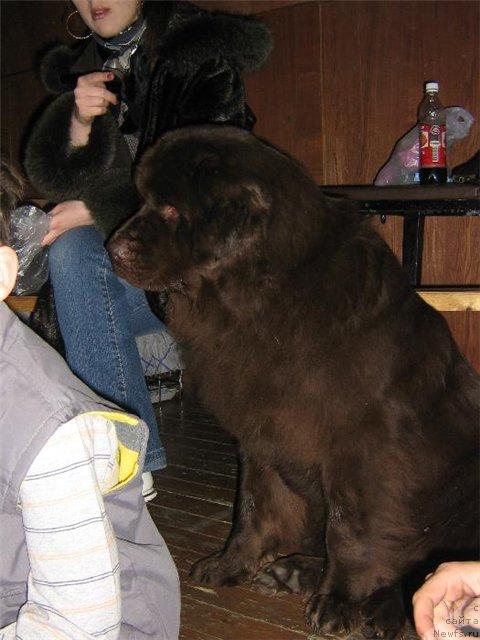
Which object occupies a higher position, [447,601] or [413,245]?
[413,245]

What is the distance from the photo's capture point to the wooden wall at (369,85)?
313cm

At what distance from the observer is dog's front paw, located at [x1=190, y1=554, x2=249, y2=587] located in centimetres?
156

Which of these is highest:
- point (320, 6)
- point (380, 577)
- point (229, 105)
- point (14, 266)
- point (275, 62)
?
point (320, 6)

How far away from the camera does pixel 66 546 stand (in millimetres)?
760

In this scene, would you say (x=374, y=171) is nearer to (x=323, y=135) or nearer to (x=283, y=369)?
(x=323, y=135)

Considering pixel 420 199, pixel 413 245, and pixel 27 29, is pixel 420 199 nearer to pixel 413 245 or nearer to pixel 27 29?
pixel 413 245

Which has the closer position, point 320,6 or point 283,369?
point 283,369

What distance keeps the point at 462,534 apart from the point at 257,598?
1.56 ft

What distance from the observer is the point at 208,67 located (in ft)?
6.57

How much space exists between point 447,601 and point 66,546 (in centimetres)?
43

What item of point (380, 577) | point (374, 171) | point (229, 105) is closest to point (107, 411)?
point (380, 577)

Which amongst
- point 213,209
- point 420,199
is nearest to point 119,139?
point 213,209

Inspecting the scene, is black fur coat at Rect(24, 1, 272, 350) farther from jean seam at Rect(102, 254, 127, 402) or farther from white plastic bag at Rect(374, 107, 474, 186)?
white plastic bag at Rect(374, 107, 474, 186)

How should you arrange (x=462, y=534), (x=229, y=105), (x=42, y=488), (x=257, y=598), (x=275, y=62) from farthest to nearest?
(x=275, y=62) → (x=229, y=105) → (x=257, y=598) → (x=462, y=534) → (x=42, y=488)
